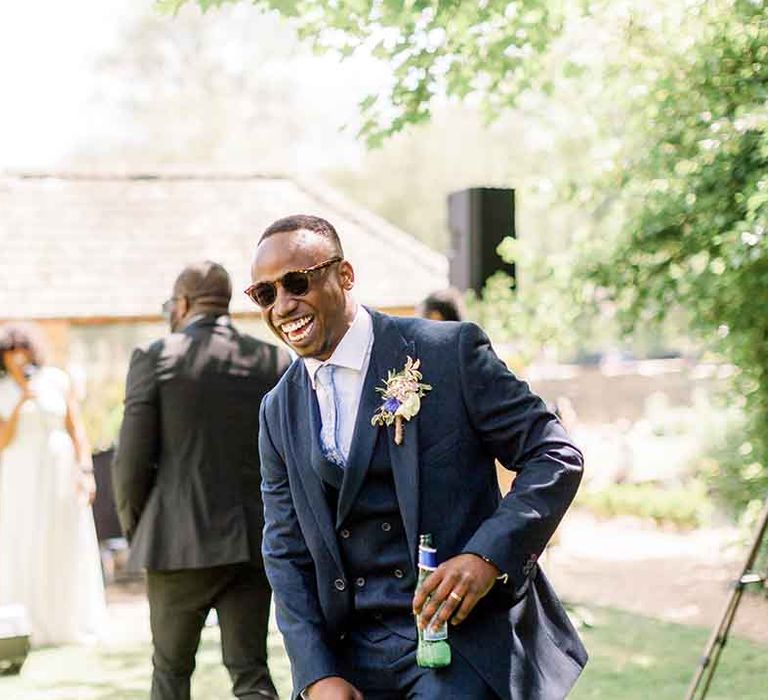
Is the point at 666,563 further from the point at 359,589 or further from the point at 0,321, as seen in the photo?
the point at 359,589

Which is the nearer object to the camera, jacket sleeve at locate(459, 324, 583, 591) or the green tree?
jacket sleeve at locate(459, 324, 583, 591)

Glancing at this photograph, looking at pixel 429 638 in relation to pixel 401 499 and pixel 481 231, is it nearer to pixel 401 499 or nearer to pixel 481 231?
pixel 401 499

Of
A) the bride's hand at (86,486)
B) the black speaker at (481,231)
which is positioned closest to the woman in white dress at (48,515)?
the bride's hand at (86,486)

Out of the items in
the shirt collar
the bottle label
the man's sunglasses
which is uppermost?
the man's sunglasses

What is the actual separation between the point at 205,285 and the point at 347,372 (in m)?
2.79

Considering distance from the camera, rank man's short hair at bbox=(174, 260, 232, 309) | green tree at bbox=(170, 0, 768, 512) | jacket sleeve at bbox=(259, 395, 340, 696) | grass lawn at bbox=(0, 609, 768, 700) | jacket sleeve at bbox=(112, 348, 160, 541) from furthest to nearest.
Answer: grass lawn at bbox=(0, 609, 768, 700)
green tree at bbox=(170, 0, 768, 512)
man's short hair at bbox=(174, 260, 232, 309)
jacket sleeve at bbox=(112, 348, 160, 541)
jacket sleeve at bbox=(259, 395, 340, 696)

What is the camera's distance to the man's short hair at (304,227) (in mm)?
3498

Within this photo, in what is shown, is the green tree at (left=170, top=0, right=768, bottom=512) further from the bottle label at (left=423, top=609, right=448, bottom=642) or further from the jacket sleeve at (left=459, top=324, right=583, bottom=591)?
the bottle label at (left=423, top=609, right=448, bottom=642)

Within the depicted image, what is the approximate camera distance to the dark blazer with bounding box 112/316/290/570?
19.8 ft

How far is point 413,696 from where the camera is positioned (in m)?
3.32

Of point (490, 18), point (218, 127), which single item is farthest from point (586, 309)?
point (218, 127)

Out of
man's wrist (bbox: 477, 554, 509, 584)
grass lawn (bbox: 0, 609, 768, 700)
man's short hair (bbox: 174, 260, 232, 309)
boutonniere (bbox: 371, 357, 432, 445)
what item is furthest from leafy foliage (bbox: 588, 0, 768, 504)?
man's wrist (bbox: 477, 554, 509, 584)

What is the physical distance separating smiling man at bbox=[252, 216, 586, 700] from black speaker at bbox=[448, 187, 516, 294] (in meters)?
7.00

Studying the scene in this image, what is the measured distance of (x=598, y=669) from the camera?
878 cm
